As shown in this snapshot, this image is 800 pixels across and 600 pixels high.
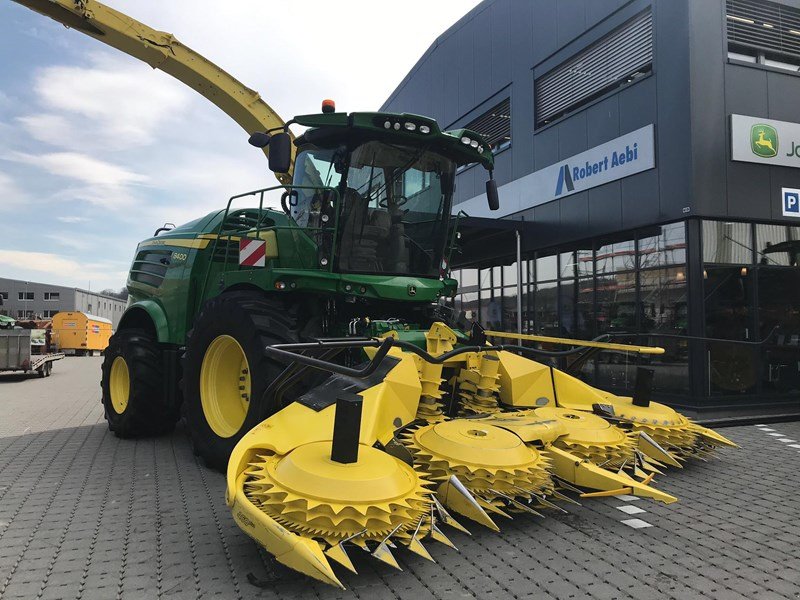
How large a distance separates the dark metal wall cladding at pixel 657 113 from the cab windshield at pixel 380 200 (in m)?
4.80

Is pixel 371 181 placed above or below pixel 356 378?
above

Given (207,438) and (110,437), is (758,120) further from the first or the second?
(110,437)

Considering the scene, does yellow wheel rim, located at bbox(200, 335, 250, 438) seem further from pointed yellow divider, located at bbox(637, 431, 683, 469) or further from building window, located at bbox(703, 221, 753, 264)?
building window, located at bbox(703, 221, 753, 264)

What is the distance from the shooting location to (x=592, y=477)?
325cm

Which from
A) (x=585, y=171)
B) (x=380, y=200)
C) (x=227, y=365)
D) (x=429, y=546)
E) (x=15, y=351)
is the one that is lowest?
(x=429, y=546)

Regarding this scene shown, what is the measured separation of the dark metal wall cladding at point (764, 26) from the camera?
829 cm

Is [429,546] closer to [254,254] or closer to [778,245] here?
[254,254]

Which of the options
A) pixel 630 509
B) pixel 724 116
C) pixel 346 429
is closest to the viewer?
pixel 346 429

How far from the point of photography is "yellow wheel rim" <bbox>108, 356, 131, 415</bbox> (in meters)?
5.93

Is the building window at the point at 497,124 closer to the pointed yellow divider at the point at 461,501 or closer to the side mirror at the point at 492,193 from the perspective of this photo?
the side mirror at the point at 492,193

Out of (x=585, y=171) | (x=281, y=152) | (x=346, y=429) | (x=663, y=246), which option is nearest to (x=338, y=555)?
(x=346, y=429)

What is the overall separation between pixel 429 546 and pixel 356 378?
1.03 metres

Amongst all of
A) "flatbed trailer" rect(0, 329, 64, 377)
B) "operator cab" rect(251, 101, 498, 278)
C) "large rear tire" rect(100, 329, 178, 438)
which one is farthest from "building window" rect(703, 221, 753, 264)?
"flatbed trailer" rect(0, 329, 64, 377)

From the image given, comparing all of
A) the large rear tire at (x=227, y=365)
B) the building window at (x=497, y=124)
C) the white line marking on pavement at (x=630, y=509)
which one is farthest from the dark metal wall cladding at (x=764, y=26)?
the large rear tire at (x=227, y=365)
